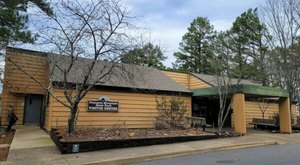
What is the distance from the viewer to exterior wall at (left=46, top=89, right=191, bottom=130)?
14165 mm

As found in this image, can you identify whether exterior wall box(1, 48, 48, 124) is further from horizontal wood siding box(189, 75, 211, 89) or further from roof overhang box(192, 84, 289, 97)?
horizontal wood siding box(189, 75, 211, 89)

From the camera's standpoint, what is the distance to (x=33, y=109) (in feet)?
58.0

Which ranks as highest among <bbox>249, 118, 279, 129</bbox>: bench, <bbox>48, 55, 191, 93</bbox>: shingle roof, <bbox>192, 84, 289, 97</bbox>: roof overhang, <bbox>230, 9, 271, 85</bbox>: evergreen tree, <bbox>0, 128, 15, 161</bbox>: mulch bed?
<bbox>230, 9, 271, 85</bbox>: evergreen tree

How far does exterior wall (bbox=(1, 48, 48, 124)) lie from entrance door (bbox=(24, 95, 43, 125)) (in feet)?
1.15

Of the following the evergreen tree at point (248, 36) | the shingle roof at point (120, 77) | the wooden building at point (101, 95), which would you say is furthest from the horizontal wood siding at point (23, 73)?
the evergreen tree at point (248, 36)

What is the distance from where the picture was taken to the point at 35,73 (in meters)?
17.5

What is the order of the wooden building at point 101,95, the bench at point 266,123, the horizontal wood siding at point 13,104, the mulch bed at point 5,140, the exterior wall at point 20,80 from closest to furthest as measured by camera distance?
the mulch bed at point 5,140 < the wooden building at point 101,95 < the exterior wall at point 20,80 < the horizontal wood siding at point 13,104 < the bench at point 266,123

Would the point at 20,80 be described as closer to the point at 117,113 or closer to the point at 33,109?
the point at 33,109

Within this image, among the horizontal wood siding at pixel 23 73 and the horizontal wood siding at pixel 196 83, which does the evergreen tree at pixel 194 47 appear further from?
the horizontal wood siding at pixel 23 73

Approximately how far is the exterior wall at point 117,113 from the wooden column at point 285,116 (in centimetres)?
602

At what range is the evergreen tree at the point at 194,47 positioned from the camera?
1667 inches

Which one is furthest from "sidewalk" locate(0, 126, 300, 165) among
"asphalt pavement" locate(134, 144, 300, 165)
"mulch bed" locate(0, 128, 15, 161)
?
"asphalt pavement" locate(134, 144, 300, 165)


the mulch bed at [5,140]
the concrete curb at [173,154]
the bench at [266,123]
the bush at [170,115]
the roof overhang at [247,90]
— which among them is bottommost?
the concrete curb at [173,154]

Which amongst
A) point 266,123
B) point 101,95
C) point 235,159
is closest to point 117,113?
point 101,95
